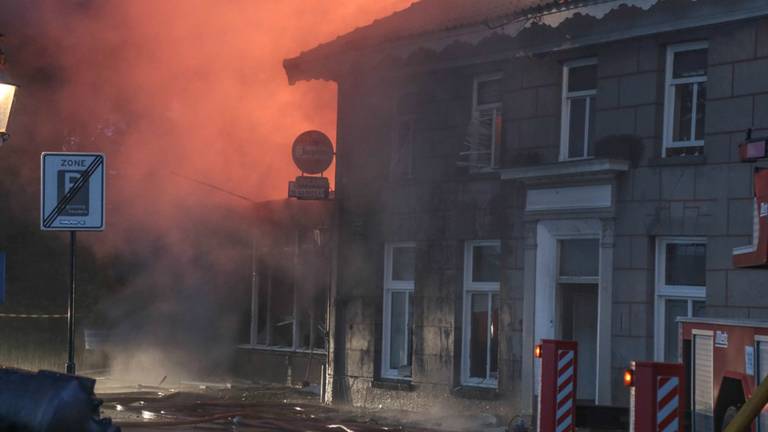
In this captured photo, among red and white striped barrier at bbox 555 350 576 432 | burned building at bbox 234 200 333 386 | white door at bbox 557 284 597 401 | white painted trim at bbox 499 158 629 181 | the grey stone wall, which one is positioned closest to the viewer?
red and white striped barrier at bbox 555 350 576 432

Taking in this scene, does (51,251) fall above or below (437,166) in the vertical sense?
below

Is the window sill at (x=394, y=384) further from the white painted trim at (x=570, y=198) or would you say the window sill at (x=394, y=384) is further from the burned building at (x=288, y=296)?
the white painted trim at (x=570, y=198)

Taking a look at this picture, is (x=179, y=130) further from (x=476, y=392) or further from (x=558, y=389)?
(x=558, y=389)

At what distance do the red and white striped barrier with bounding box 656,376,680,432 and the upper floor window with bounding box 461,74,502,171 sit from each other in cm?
944

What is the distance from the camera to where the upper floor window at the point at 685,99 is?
16547mm

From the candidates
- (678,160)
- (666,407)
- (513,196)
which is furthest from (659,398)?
(513,196)

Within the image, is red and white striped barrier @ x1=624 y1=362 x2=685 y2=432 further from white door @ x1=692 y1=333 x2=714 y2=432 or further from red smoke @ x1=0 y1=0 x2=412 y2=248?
red smoke @ x1=0 y1=0 x2=412 y2=248

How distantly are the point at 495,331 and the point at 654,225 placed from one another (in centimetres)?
348

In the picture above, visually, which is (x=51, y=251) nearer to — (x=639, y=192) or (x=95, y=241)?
(x=95, y=241)

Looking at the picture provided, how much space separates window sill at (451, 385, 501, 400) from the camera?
18.9 meters

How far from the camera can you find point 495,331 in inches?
760

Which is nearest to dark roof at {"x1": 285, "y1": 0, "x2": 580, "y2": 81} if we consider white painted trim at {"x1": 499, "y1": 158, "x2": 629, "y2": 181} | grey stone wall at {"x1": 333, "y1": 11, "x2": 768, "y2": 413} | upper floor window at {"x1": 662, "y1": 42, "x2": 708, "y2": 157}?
grey stone wall at {"x1": 333, "y1": 11, "x2": 768, "y2": 413}

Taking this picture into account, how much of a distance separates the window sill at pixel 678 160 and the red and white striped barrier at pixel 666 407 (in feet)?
22.1

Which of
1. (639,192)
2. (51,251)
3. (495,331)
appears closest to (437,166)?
(495,331)
